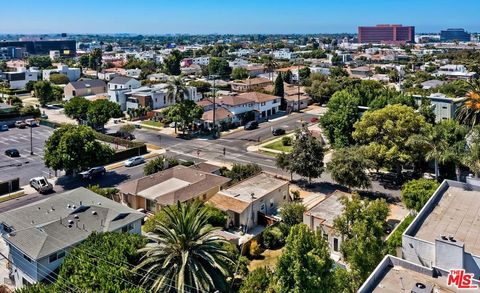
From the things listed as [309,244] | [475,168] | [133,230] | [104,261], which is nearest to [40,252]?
[104,261]

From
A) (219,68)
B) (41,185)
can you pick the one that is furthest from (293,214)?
(219,68)

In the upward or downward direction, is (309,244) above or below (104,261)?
above

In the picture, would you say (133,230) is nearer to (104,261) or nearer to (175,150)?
(104,261)

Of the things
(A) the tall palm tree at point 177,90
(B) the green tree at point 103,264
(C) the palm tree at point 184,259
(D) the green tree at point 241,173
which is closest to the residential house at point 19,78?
(A) the tall palm tree at point 177,90

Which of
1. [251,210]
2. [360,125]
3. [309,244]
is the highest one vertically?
[360,125]

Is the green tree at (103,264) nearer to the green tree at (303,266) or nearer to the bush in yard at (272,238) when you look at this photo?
the green tree at (303,266)

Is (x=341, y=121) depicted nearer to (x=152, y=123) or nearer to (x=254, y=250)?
(x=254, y=250)

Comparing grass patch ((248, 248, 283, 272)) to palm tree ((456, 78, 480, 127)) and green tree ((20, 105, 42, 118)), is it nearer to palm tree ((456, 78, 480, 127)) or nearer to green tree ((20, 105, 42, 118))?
palm tree ((456, 78, 480, 127))
